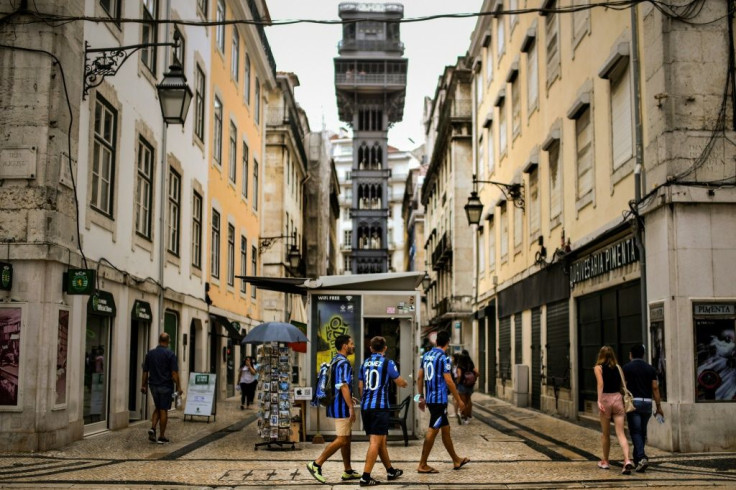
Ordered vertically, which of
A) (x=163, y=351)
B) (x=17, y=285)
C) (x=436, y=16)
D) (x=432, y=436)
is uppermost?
(x=436, y=16)

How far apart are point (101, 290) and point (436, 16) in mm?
7646

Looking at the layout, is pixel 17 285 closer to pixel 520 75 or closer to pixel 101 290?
pixel 101 290

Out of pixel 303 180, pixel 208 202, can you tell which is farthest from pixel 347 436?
pixel 303 180

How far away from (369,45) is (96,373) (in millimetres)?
114637

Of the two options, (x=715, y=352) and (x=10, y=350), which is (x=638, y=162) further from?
(x=10, y=350)

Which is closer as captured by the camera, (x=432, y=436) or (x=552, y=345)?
(x=432, y=436)

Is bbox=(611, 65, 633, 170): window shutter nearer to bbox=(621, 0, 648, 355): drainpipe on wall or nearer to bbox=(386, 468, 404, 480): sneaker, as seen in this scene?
bbox=(621, 0, 648, 355): drainpipe on wall

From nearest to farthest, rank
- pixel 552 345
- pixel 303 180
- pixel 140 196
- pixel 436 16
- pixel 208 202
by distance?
pixel 436 16 < pixel 140 196 < pixel 552 345 < pixel 208 202 < pixel 303 180

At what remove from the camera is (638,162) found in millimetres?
14688

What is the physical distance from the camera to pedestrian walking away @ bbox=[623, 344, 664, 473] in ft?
36.2

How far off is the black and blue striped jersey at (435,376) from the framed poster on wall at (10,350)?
19.6 feet

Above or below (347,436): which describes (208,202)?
above

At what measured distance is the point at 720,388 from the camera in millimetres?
13156

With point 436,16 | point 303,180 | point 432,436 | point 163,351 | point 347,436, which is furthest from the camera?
point 303,180
